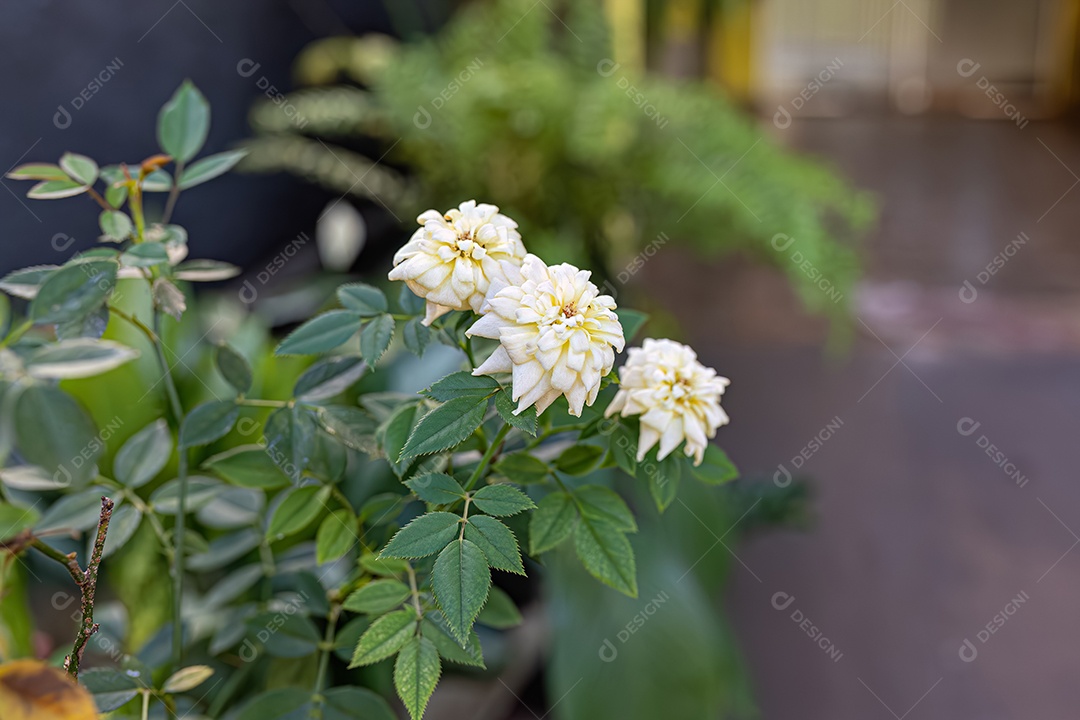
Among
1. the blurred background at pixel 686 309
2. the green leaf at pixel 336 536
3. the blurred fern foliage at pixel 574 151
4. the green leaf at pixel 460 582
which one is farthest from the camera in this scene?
the blurred fern foliage at pixel 574 151

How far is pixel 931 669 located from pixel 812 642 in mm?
153

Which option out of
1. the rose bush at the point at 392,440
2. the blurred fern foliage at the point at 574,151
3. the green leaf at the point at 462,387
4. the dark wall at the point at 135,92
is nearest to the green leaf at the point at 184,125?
the rose bush at the point at 392,440

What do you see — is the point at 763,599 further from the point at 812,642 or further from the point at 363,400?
the point at 363,400

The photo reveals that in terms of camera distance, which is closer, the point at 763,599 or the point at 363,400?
the point at 363,400

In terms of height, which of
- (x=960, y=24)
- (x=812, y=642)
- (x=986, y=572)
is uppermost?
(x=960, y=24)

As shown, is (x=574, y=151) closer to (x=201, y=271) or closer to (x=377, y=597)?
(x=201, y=271)

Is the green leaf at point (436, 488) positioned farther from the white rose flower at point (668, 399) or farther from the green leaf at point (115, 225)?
the green leaf at point (115, 225)

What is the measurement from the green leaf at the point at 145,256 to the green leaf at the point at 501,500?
169 millimetres

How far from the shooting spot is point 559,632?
829mm

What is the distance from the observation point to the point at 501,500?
0.31 metres

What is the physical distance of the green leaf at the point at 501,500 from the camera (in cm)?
31

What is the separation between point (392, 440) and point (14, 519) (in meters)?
0.27

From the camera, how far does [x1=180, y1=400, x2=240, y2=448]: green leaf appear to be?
385mm

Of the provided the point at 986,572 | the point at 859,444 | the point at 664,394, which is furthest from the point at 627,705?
the point at 859,444
